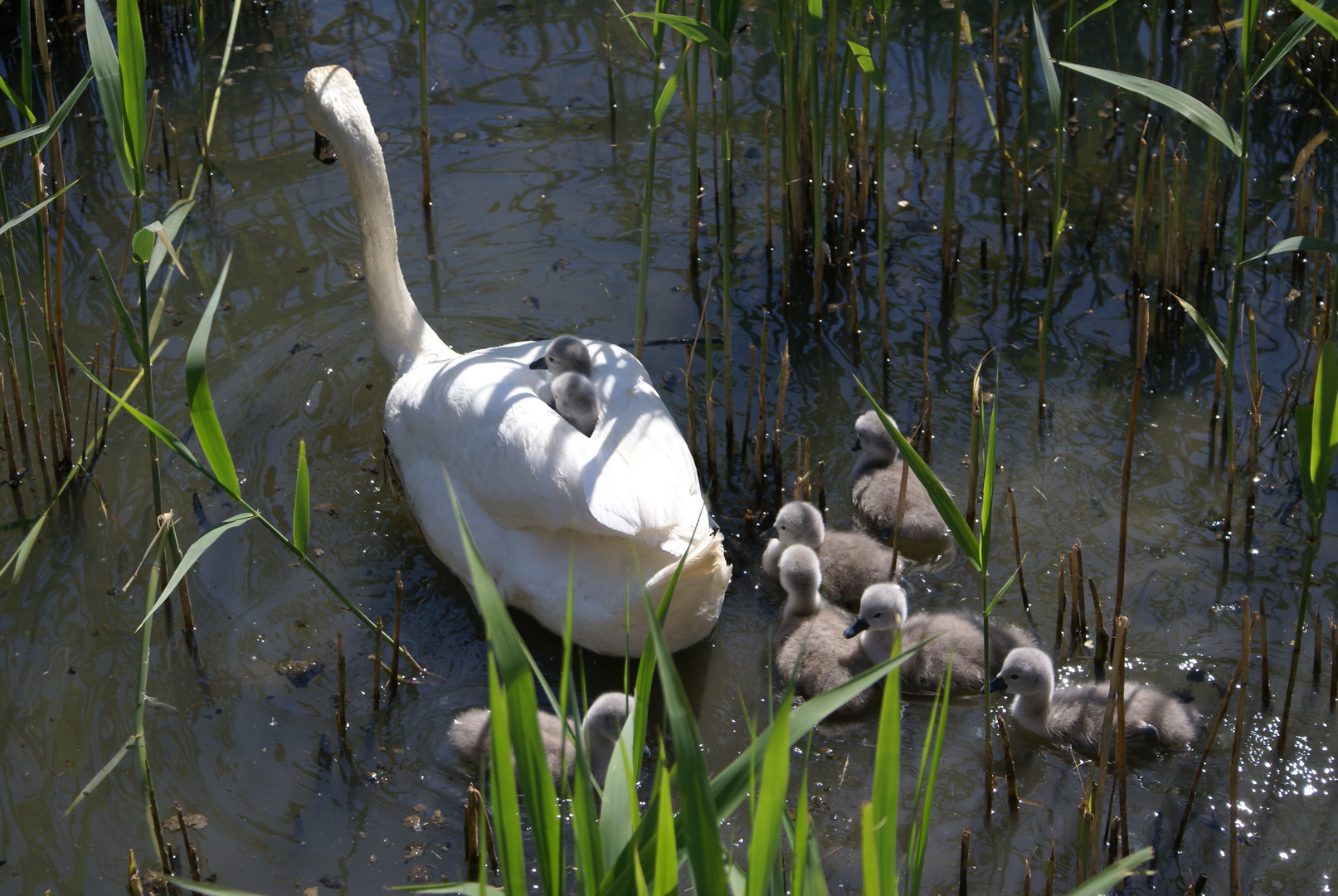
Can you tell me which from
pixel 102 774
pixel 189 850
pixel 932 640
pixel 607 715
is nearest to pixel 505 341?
pixel 607 715

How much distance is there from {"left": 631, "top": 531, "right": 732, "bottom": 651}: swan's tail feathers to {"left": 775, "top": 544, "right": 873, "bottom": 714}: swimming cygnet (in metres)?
0.29

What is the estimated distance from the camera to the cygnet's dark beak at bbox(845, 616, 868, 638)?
4.11 metres

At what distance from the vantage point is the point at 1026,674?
3.79 metres

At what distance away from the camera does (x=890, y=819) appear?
1984 millimetres

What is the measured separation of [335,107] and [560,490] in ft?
7.33

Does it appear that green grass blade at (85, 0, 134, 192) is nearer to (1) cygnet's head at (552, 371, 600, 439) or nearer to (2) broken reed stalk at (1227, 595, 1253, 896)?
(1) cygnet's head at (552, 371, 600, 439)

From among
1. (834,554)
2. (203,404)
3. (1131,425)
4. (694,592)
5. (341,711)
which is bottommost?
(341,711)

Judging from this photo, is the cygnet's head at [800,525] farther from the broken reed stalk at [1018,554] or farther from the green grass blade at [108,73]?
the green grass blade at [108,73]

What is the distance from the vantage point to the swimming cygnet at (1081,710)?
3.71m

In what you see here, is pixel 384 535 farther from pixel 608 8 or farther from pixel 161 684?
pixel 608 8

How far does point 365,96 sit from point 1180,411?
4776 mm

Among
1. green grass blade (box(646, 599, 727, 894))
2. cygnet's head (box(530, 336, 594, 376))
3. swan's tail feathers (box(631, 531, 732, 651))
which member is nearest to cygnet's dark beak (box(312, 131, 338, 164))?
cygnet's head (box(530, 336, 594, 376))

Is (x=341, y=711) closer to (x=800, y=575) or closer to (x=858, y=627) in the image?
(x=800, y=575)

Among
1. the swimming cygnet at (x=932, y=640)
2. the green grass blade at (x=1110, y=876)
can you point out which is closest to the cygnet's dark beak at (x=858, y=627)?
the swimming cygnet at (x=932, y=640)
